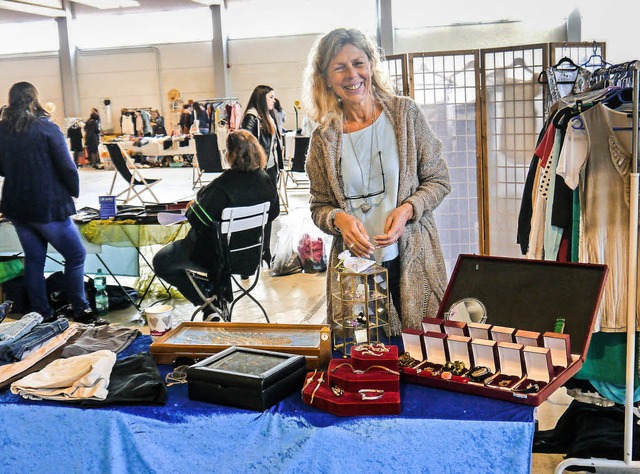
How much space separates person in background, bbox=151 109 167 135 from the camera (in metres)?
18.5

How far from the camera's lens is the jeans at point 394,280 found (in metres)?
2.10

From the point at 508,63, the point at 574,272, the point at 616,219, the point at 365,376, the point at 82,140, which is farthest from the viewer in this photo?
the point at 82,140

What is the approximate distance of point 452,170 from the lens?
15.9 ft

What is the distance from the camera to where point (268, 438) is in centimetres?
152

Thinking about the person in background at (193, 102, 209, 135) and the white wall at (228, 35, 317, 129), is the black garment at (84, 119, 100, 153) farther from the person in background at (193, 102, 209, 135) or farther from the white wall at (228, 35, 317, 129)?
the white wall at (228, 35, 317, 129)

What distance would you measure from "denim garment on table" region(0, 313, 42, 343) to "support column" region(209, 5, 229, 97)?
52.7 ft

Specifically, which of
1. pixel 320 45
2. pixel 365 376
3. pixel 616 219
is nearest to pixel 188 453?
pixel 365 376

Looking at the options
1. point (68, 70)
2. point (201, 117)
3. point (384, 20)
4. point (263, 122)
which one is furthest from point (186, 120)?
point (263, 122)

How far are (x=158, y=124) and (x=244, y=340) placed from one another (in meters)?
17.4

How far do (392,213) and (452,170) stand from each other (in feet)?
9.75

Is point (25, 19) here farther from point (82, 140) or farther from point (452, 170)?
point (452, 170)

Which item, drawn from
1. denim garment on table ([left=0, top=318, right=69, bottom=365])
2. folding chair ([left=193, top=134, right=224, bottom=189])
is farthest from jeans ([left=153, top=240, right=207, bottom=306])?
folding chair ([left=193, top=134, right=224, bottom=189])

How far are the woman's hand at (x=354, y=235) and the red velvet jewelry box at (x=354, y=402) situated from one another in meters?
0.45

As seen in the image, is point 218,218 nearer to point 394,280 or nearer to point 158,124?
point 394,280
